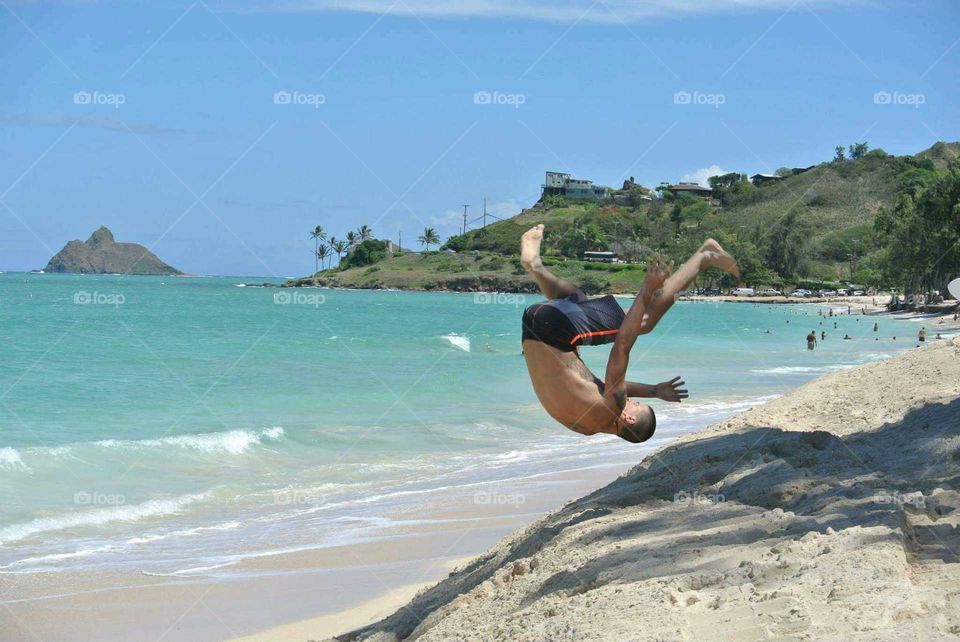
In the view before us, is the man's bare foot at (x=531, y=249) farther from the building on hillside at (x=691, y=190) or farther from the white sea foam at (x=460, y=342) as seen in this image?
the building on hillside at (x=691, y=190)

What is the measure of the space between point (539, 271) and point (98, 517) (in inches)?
299

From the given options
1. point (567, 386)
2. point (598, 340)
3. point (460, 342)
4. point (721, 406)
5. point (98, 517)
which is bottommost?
point (98, 517)

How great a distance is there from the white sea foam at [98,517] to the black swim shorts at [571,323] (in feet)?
24.5

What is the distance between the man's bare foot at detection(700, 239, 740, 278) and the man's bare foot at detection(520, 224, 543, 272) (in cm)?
→ 98

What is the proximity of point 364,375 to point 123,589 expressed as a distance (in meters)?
20.6

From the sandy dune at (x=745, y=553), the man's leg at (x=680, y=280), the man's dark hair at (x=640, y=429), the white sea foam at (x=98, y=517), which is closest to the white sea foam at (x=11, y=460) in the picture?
the white sea foam at (x=98, y=517)

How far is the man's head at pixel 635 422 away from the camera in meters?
5.60

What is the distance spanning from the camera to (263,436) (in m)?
17.1

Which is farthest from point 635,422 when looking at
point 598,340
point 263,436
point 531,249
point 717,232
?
point 717,232

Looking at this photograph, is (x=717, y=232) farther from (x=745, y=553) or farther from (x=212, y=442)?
(x=745, y=553)

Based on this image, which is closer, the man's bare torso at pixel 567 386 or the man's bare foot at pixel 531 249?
the man's bare torso at pixel 567 386

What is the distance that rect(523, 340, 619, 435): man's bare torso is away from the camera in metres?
5.34

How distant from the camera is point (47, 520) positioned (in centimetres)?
1105

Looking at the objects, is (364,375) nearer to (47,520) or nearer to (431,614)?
(47,520)
